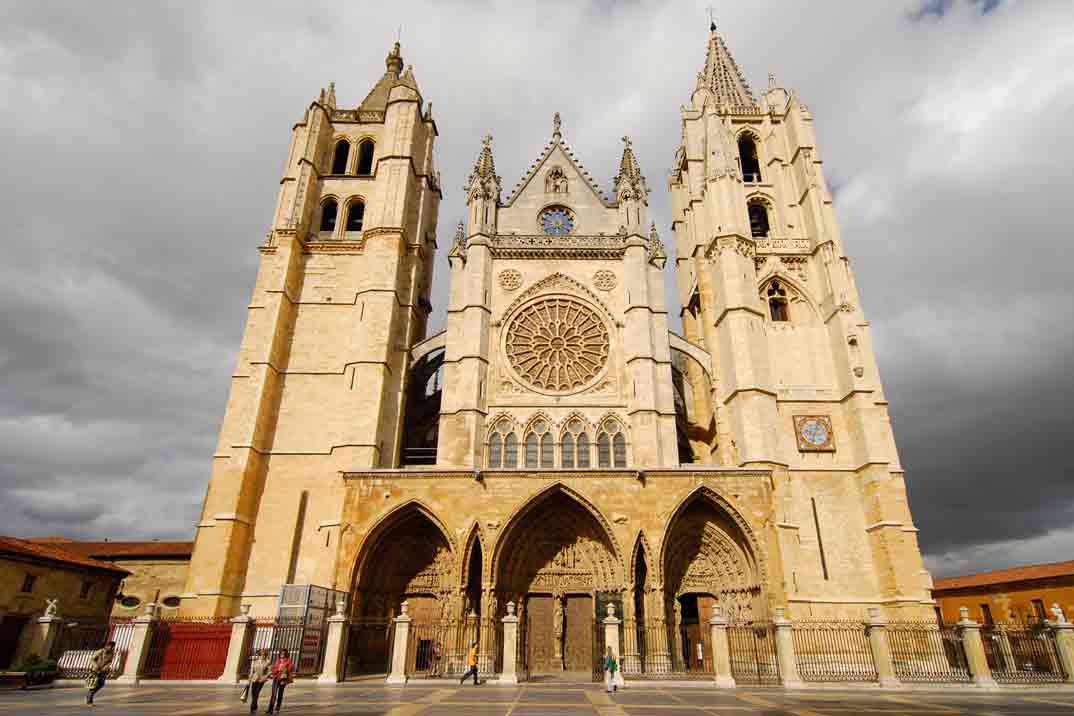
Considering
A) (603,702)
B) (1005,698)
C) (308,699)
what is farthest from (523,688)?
(1005,698)

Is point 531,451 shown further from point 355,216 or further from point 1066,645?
point 1066,645

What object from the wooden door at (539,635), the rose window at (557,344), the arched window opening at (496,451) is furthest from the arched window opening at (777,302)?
the wooden door at (539,635)

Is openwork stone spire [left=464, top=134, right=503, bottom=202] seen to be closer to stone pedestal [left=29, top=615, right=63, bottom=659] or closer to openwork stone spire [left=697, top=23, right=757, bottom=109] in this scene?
openwork stone spire [left=697, top=23, right=757, bottom=109]

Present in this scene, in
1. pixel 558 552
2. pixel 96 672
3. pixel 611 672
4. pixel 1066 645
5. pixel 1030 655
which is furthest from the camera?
pixel 558 552

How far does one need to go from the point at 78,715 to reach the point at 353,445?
10.9 m

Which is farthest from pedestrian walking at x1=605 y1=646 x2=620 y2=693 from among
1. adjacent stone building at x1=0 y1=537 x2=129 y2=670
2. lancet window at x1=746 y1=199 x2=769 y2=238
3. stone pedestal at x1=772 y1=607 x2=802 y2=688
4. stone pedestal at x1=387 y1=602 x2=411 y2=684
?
lancet window at x1=746 y1=199 x2=769 y2=238

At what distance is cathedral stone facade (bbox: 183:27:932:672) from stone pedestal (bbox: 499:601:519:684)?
2143 millimetres

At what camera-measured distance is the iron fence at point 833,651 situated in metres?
14.3

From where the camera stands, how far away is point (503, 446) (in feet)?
61.6

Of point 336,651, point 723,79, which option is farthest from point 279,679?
point 723,79

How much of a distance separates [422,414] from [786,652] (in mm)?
13940

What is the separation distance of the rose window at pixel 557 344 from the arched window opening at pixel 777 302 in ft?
21.4

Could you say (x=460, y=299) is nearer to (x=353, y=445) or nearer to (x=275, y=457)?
(x=353, y=445)

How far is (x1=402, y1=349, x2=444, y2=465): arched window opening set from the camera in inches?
822
